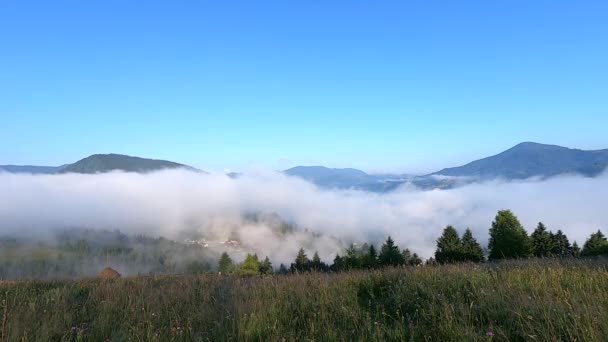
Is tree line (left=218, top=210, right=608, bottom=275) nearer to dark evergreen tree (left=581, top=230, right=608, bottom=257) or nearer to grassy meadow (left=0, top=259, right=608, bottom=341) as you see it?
dark evergreen tree (left=581, top=230, right=608, bottom=257)

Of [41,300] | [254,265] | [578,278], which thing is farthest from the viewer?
[254,265]

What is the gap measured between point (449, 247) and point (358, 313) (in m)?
35.2

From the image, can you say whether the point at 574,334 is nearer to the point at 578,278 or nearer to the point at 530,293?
the point at 530,293

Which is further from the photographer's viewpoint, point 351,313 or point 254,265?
point 254,265

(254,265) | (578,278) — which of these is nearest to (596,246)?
(578,278)

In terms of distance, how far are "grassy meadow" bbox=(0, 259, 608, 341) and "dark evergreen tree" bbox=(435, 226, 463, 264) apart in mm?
31724

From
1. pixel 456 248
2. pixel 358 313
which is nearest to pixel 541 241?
pixel 456 248

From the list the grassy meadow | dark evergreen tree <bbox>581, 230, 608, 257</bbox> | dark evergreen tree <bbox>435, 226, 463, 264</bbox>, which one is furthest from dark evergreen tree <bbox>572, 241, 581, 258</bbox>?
the grassy meadow

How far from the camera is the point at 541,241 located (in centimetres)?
3678

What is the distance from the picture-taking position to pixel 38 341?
4434 mm

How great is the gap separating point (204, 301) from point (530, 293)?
201 inches

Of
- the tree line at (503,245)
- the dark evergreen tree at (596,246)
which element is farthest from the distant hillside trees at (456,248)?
the dark evergreen tree at (596,246)

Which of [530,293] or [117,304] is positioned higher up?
[530,293]

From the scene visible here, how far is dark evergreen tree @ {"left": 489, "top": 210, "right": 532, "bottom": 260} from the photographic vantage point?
112 ft
